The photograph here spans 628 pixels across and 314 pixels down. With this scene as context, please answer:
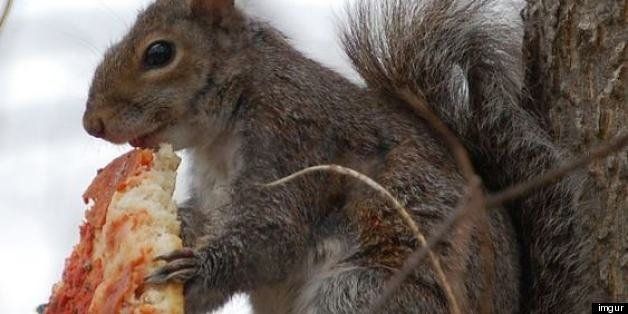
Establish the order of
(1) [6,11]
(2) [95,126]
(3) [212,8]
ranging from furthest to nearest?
(3) [212,8], (2) [95,126], (1) [6,11]

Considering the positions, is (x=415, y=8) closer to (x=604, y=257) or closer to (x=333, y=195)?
(x=333, y=195)

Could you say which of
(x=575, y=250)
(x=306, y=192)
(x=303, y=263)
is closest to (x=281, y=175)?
(x=306, y=192)

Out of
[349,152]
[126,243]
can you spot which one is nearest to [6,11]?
[126,243]

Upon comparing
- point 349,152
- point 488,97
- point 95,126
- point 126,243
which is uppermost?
point 488,97

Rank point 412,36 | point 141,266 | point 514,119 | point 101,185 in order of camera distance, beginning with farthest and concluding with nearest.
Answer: point 412,36 < point 514,119 < point 101,185 < point 141,266

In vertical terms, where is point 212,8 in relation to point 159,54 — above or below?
above

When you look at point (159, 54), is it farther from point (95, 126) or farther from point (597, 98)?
point (597, 98)
